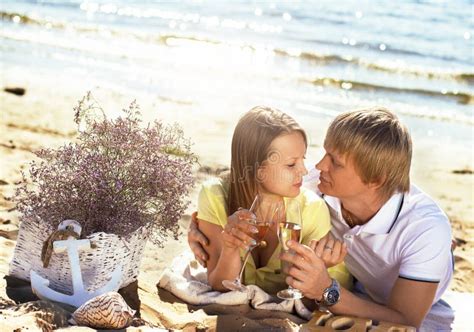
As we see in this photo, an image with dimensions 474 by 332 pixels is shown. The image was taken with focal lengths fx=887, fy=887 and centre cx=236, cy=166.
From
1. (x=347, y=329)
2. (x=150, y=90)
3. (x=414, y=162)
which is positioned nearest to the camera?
(x=347, y=329)

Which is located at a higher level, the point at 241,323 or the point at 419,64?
the point at 419,64

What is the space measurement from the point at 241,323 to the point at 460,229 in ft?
11.7

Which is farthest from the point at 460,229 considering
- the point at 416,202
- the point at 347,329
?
the point at 347,329

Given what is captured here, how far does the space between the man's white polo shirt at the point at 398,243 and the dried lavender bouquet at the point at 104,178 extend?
3.63 ft

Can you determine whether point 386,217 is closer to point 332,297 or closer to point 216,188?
point 332,297

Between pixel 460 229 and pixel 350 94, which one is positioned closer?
pixel 460 229

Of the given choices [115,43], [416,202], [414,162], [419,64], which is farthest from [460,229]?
[115,43]

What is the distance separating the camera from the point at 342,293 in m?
4.73

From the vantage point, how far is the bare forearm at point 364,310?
4.75 metres

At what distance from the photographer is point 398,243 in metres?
4.96

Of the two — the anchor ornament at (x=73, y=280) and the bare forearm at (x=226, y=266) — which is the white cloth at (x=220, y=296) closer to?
the bare forearm at (x=226, y=266)

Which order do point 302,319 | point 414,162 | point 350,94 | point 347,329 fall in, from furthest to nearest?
point 350,94 < point 414,162 < point 302,319 < point 347,329

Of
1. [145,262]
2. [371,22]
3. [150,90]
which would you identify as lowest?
[145,262]

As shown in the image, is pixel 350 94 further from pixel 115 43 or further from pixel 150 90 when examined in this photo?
pixel 115 43
